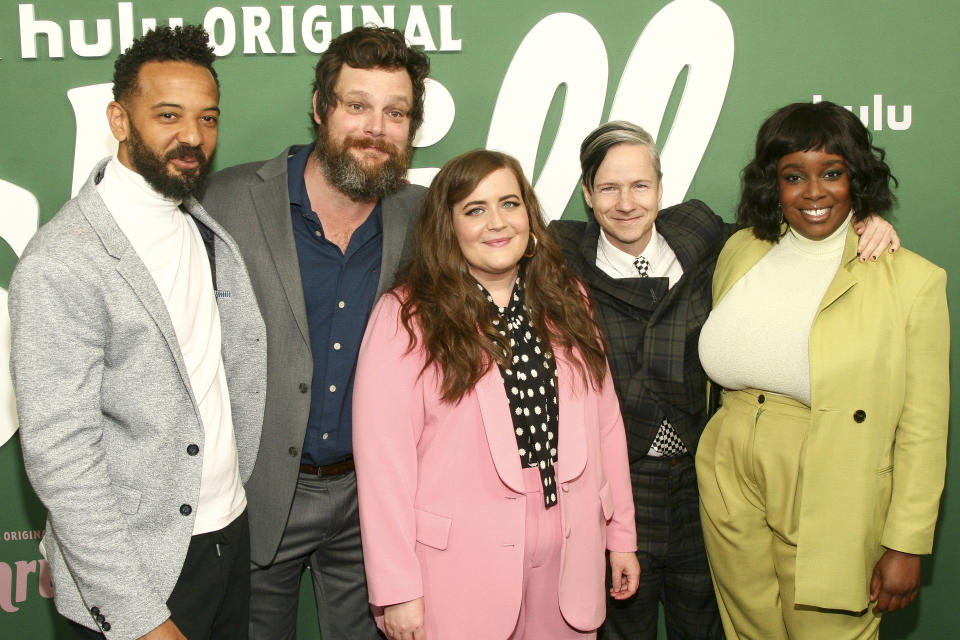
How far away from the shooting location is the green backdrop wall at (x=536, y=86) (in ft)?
8.96

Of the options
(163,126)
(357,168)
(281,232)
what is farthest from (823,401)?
(163,126)

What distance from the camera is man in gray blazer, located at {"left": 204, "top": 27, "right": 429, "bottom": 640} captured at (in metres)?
2.21

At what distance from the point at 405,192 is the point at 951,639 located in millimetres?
2775

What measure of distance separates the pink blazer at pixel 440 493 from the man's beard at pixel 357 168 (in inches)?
19.7

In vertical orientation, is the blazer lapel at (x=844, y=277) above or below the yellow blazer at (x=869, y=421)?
above

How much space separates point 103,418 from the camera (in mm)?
1761

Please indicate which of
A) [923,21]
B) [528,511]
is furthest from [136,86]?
[923,21]

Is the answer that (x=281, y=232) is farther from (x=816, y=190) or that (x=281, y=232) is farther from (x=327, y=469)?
(x=816, y=190)

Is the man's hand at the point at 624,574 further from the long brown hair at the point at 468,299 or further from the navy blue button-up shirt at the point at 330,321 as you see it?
the navy blue button-up shirt at the point at 330,321

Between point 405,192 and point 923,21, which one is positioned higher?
point 923,21

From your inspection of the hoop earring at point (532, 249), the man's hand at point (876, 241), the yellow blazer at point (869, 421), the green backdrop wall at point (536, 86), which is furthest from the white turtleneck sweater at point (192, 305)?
the man's hand at point (876, 241)

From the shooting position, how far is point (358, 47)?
2.34 meters

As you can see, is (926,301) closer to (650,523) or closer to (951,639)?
(650,523)

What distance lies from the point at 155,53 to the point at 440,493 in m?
1.28
